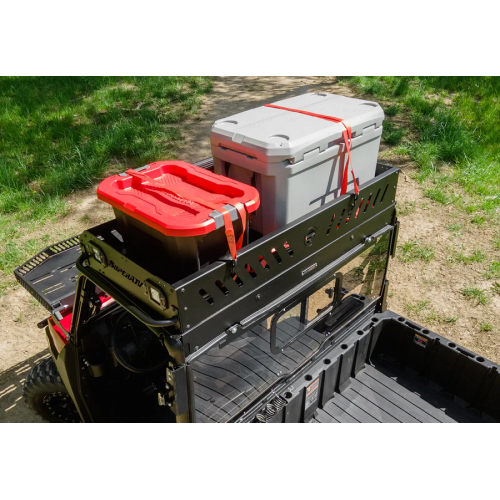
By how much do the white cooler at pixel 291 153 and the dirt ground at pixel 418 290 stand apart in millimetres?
1937

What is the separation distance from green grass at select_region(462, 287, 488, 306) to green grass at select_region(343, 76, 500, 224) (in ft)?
3.89

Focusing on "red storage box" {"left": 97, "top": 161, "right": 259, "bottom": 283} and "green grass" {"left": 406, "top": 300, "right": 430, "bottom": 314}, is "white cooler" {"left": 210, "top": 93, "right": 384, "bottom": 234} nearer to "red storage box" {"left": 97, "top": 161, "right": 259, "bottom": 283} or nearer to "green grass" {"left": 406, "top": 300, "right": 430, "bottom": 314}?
"red storage box" {"left": 97, "top": 161, "right": 259, "bottom": 283}

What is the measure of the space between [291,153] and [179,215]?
0.59 m

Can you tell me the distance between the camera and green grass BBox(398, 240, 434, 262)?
459cm

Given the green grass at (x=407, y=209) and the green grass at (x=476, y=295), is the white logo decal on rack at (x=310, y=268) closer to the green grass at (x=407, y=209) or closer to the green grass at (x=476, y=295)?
the green grass at (x=476, y=295)

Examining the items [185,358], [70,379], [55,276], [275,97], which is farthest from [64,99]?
[185,358]

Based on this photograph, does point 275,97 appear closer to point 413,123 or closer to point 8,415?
point 413,123

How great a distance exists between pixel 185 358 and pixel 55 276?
147 cm

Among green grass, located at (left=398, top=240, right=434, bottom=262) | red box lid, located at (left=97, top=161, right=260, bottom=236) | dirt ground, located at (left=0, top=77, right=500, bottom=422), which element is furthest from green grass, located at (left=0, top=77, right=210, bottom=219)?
red box lid, located at (left=97, top=161, right=260, bottom=236)

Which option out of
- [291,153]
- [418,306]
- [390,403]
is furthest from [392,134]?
[291,153]

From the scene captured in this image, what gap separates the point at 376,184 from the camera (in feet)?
8.28

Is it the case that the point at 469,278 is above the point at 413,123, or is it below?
below

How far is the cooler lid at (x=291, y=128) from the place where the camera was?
2109 millimetres

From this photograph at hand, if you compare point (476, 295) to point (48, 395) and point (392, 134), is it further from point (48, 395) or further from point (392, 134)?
point (48, 395)
